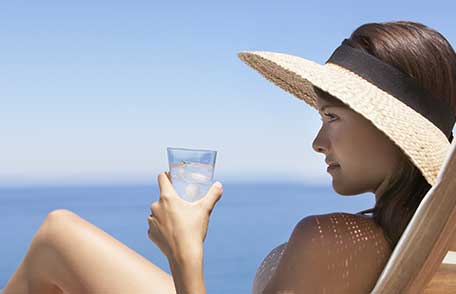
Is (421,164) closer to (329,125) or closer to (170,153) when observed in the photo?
(329,125)

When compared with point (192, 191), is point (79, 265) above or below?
below

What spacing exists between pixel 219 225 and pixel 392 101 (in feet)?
96.3

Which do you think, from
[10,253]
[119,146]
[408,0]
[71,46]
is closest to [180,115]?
[119,146]

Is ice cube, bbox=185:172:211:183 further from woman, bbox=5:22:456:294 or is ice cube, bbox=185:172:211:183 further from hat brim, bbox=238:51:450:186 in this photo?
hat brim, bbox=238:51:450:186

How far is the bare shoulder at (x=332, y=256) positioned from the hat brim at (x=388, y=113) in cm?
19

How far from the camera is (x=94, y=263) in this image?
237 cm

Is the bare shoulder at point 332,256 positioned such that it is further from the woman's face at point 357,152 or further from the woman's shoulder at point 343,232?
the woman's face at point 357,152

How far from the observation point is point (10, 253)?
2608cm

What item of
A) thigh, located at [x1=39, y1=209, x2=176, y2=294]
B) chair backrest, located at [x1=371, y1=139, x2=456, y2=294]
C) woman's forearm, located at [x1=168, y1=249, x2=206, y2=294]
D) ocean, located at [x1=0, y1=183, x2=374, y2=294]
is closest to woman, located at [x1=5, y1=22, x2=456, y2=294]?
woman's forearm, located at [x1=168, y1=249, x2=206, y2=294]

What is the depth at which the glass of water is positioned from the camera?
1.72 m

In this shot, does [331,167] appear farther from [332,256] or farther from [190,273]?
[190,273]

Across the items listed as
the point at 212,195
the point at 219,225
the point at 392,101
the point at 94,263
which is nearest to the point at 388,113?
the point at 392,101

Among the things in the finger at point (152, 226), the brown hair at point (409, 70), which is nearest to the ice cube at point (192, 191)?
the finger at point (152, 226)

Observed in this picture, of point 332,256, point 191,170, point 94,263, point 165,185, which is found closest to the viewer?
point 332,256
